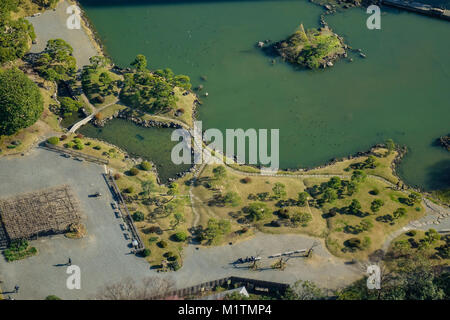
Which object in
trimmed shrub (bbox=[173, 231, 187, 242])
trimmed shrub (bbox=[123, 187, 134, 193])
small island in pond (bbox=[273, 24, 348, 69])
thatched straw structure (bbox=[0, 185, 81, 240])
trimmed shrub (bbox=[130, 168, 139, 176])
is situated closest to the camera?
thatched straw structure (bbox=[0, 185, 81, 240])

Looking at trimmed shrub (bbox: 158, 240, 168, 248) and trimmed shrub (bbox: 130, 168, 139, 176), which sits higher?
trimmed shrub (bbox: 130, 168, 139, 176)

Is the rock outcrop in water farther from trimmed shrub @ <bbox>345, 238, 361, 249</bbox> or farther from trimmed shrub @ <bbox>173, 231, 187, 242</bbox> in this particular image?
trimmed shrub @ <bbox>173, 231, 187, 242</bbox>

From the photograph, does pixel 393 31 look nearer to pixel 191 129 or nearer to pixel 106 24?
pixel 191 129

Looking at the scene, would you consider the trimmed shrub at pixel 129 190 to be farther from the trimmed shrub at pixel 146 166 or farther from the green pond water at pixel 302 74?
the green pond water at pixel 302 74

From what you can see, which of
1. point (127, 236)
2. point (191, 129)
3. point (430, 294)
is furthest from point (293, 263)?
point (191, 129)

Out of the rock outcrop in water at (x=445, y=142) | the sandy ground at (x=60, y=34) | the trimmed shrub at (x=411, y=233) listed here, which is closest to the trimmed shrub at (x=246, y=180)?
the trimmed shrub at (x=411, y=233)

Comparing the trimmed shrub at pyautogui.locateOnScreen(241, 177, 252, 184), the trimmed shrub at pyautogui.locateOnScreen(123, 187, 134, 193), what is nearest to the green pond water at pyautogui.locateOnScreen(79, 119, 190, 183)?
the trimmed shrub at pyautogui.locateOnScreen(123, 187, 134, 193)
